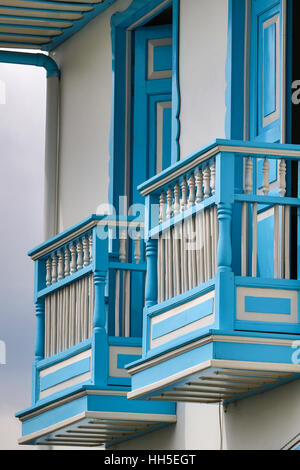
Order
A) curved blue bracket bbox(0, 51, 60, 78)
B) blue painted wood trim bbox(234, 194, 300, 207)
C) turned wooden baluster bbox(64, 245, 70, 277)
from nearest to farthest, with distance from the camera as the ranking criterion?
blue painted wood trim bbox(234, 194, 300, 207)
turned wooden baluster bbox(64, 245, 70, 277)
curved blue bracket bbox(0, 51, 60, 78)

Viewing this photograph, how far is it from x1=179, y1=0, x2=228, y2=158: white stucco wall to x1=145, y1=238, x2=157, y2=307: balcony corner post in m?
1.23

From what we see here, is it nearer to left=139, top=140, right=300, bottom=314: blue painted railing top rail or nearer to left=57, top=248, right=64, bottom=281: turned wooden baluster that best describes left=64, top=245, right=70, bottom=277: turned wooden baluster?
left=57, top=248, right=64, bottom=281: turned wooden baluster

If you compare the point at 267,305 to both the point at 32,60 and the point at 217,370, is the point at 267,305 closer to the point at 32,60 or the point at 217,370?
the point at 217,370

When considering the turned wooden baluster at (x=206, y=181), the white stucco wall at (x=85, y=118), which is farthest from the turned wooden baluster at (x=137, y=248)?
the turned wooden baluster at (x=206, y=181)

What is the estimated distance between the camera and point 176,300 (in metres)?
9.88

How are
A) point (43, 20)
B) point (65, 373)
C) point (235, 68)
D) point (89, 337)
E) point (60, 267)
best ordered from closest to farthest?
point (235, 68), point (89, 337), point (65, 373), point (60, 267), point (43, 20)

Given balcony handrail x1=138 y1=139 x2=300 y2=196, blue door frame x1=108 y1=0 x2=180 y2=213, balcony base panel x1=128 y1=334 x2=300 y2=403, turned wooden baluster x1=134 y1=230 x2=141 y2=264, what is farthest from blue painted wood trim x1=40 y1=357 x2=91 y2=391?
balcony handrail x1=138 y1=139 x2=300 y2=196

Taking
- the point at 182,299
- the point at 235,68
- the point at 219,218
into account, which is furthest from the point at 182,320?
the point at 235,68

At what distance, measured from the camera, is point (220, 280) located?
30.1 ft

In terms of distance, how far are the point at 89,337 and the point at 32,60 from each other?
4.42 metres

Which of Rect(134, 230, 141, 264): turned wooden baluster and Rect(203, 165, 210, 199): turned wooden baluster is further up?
Rect(203, 165, 210, 199): turned wooden baluster

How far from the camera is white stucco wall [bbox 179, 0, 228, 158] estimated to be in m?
11.2

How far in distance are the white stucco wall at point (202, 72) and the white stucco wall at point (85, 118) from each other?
1.67m

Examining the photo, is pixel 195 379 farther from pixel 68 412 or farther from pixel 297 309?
pixel 68 412
